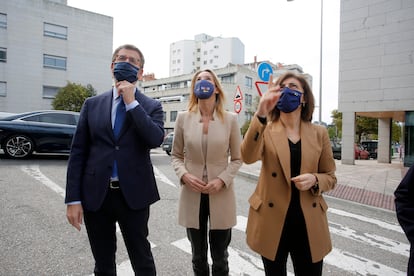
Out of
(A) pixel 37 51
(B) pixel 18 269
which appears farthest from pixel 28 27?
(B) pixel 18 269

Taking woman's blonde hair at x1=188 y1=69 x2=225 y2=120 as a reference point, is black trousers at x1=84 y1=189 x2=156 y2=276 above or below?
below

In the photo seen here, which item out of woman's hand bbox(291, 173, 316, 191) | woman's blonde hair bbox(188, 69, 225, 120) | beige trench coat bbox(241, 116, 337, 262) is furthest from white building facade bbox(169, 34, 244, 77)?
woman's hand bbox(291, 173, 316, 191)

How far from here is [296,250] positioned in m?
2.04

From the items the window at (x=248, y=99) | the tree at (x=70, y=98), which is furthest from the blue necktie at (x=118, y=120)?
the window at (x=248, y=99)

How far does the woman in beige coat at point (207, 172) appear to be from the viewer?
8.12 feet

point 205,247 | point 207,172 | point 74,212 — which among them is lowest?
point 205,247

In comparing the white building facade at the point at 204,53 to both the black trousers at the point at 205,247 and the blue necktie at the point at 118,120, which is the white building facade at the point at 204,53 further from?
the blue necktie at the point at 118,120

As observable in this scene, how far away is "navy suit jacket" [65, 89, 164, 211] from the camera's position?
2010 millimetres

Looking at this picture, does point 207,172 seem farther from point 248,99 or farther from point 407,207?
point 248,99

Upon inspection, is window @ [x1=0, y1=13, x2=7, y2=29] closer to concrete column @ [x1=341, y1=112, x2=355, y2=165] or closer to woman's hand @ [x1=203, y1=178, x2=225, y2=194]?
concrete column @ [x1=341, y1=112, x2=355, y2=165]

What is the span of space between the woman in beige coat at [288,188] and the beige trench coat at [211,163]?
41 centimetres

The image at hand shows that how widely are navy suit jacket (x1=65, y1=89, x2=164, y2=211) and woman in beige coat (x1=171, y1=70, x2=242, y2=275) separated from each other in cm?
47

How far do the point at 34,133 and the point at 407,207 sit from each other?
1020cm

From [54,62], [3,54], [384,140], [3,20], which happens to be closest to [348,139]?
[384,140]
